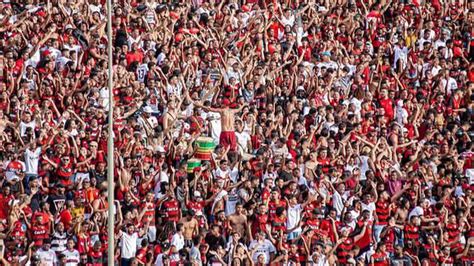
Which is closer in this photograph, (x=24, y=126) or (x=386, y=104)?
(x=24, y=126)

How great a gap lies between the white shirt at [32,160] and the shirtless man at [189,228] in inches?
113

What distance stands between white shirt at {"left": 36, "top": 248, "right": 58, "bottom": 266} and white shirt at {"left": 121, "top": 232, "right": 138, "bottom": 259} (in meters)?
1.32

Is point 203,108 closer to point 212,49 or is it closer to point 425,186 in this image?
point 212,49

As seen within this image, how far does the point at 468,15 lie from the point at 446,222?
835 centimetres

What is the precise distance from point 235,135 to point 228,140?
230mm

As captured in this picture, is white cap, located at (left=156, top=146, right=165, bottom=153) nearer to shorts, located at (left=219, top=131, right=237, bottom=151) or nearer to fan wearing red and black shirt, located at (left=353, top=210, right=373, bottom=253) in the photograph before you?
shorts, located at (left=219, top=131, right=237, bottom=151)

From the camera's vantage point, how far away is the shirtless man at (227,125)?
3600 cm

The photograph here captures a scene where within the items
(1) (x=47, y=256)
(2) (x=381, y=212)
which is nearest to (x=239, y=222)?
(2) (x=381, y=212)

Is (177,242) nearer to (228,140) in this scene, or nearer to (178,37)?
(228,140)

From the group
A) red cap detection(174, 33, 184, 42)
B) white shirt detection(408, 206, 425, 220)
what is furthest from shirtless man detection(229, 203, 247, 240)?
red cap detection(174, 33, 184, 42)

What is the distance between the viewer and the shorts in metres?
35.9

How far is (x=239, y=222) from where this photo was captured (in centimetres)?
3388

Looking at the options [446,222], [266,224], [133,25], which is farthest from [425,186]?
[133,25]

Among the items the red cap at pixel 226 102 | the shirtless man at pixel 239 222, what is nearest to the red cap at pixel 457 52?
the red cap at pixel 226 102
